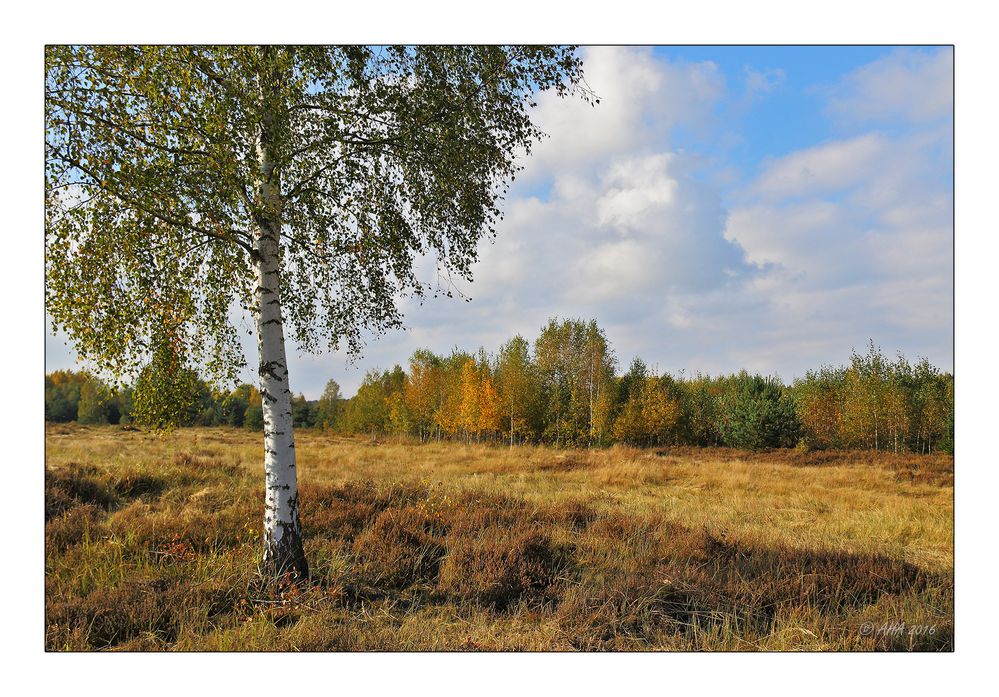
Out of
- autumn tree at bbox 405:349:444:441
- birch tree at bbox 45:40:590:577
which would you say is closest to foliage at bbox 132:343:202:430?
birch tree at bbox 45:40:590:577

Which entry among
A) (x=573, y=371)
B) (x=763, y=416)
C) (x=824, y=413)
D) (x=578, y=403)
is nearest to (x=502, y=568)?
(x=578, y=403)

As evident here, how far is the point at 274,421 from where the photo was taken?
5.23m

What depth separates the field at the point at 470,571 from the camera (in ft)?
15.1

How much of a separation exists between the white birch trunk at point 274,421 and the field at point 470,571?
1.28ft

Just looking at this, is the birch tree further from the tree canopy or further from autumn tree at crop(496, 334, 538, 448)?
autumn tree at crop(496, 334, 538, 448)

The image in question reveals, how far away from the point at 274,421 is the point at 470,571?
115 inches

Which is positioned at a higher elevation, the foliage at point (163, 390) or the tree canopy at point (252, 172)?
the tree canopy at point (252, 172)

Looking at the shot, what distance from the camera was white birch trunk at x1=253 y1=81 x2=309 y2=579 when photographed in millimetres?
5254

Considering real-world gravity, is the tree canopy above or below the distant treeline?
above

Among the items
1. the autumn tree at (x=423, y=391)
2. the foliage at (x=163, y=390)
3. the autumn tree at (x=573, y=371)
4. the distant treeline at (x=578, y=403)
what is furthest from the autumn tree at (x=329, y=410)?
the autumn tree at (x=573, y=371)

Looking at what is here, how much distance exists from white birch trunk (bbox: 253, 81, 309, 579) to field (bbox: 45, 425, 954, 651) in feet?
1.28

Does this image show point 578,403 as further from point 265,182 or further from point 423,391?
point 265,182

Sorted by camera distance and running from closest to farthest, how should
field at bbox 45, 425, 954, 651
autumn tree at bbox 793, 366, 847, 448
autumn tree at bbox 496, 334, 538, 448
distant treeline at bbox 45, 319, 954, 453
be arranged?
field at bbox 45, 425, 954, 651
autumn tree at bbox 793, 366, 847, 448
distant treeline at bbox 45, 319, 954, 453
autumn tree at bbox 496, 334, 538, 448

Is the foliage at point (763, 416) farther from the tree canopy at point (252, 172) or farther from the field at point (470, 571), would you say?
the tree canopy at point (252, 172)
